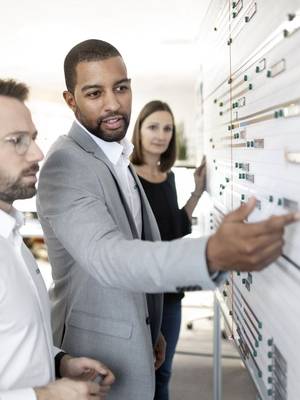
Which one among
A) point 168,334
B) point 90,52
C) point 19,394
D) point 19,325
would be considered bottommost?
point 168,334

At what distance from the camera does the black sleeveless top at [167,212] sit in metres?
2.56

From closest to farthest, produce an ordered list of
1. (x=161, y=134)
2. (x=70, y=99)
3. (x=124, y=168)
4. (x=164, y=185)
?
1. (x=70, y=99)
2. (x=124, y=168)
3. (x=164, y=185)
4. (x=161, y=134)

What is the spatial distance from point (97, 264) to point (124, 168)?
2.25 ft

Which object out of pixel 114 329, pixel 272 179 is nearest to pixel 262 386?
pixel 114 329

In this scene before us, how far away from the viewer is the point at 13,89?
1.17 meters

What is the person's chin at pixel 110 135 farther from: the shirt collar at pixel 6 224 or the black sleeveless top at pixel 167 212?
the black sleeveless top at pixel 167 212

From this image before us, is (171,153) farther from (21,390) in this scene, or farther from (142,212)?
(21,390)

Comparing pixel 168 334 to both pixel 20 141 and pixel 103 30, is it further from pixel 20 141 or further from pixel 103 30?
pixel 103 30

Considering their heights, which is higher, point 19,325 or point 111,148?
point 111,148

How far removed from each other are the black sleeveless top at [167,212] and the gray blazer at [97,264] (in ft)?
2.83

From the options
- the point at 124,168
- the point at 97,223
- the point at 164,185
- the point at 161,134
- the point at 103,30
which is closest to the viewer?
the point at 97,223

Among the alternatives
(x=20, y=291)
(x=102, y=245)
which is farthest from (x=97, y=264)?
(x=20, y=291)

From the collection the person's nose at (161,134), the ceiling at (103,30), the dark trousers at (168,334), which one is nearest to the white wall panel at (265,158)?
the dark trousers at (168,334)

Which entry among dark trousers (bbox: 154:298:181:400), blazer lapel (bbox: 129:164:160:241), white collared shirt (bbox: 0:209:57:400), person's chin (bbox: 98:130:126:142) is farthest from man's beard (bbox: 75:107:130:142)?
dark trousers (bbox: 154:298:181:400)
